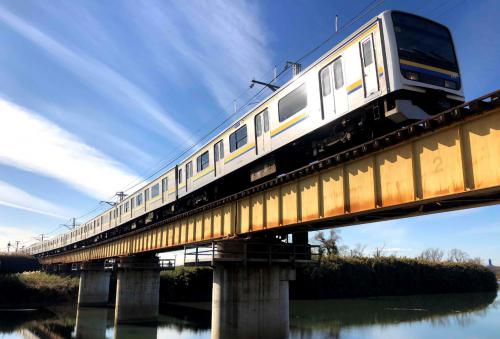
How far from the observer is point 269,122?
16422 mm

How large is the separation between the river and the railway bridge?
11.7 meters

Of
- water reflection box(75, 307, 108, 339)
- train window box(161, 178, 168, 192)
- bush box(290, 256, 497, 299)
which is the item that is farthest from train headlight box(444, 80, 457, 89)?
bush box(290, 256, 497, 299)

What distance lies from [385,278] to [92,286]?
4943 centimetres

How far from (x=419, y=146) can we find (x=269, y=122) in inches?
274

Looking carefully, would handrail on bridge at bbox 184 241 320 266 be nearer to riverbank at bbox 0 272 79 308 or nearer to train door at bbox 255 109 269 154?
train door at bbox 255 109 269 154

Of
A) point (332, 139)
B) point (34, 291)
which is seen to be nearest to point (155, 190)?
point (332, 139)

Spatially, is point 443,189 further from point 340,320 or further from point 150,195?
point 340,320

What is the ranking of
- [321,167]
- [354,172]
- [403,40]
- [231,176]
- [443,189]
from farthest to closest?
[231,176], [321,167], [354,172], [403,40], [443,189]

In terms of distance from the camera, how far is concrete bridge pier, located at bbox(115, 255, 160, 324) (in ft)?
131

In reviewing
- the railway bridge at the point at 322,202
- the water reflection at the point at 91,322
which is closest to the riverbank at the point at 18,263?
the water reflection at the point at 91,322

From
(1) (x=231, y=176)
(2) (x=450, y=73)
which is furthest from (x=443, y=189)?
(1) (x=231, y=176)

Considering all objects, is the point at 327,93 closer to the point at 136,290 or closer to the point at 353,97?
the point at 353,97

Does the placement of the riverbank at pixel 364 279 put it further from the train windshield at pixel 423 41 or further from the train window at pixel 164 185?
the train windshield at pixel 423 41

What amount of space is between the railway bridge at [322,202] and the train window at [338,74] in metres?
2.08
